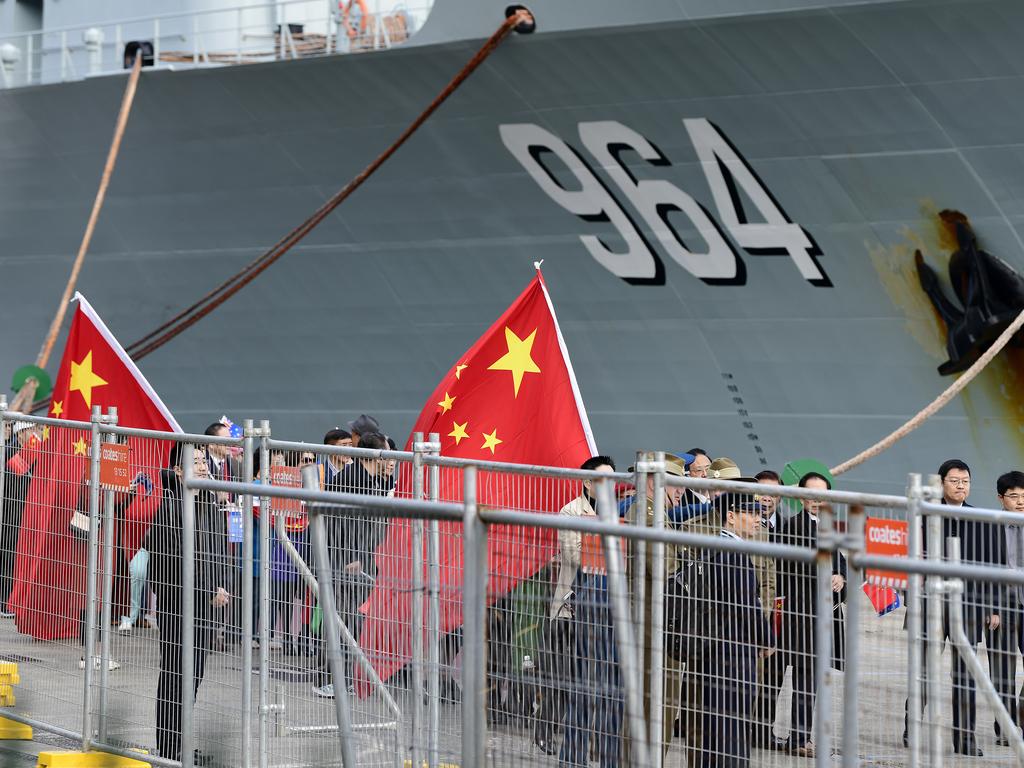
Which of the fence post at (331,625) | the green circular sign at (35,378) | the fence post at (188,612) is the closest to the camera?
the fence post at (331,625)

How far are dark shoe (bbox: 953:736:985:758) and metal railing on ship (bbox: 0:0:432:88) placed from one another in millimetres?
10605

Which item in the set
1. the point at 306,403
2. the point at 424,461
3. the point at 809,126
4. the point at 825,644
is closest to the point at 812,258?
the point at 809,126

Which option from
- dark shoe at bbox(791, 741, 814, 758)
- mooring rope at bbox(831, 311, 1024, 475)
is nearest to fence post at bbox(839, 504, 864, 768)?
dark shoe at bbox(791, 741, 814, 758)

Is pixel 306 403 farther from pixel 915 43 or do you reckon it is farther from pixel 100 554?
pixel 100 554

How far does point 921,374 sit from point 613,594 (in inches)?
351

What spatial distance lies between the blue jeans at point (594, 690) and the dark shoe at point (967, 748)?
799 millimetres

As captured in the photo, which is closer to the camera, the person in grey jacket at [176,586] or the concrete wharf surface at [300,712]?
the concrete wharf surface at [300,712]

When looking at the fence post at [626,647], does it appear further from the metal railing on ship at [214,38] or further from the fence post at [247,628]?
the metal railing on ship at [214,38]

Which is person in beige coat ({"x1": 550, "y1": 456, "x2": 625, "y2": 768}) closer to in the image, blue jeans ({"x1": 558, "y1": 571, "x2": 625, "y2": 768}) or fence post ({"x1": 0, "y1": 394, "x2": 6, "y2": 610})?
blue jeans ({"x1": 558, "y1": 571, "x2": 625, "y2": 768})

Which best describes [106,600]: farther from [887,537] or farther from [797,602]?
[797,602]

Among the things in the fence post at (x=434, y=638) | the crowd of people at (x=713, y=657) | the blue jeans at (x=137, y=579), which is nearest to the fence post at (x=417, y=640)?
the fence post at (x=434, y=638)

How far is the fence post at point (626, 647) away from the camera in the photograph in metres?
3.75

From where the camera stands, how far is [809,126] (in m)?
12.0

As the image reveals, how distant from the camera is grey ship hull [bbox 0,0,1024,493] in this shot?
11.8m
